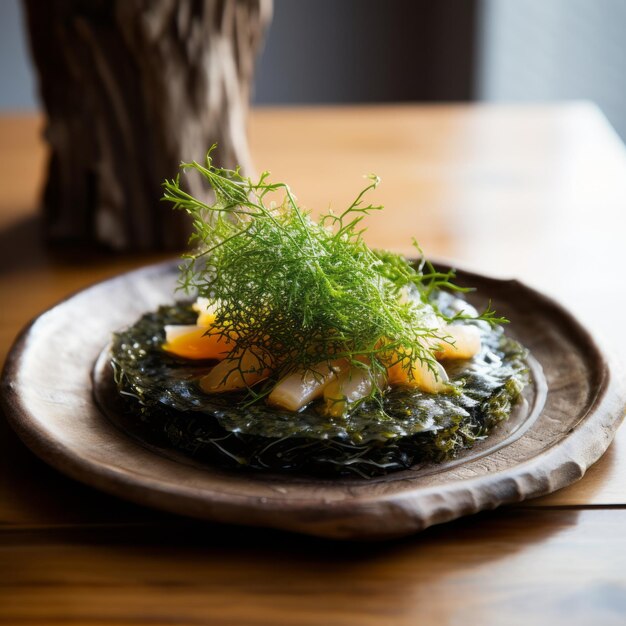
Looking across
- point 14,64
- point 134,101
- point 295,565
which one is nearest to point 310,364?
point 295,565

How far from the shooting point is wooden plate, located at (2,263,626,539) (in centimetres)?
88

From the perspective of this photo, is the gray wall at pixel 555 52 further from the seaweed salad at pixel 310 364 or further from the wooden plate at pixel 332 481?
the seaweed salad at pixel 310 364

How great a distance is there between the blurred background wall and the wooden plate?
257 cm

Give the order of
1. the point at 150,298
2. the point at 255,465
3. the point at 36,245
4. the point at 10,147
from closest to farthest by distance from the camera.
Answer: the point at 255,465 < the point at 150,298 < the point at 36,245 < the point at 10,147

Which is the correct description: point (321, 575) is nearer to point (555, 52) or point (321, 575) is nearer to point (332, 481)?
point (332, 481)

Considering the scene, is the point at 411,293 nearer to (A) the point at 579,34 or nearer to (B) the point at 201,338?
(B) the point at 201,338

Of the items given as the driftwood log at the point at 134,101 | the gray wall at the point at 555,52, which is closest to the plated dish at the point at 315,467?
the driftwood log at the point at 134,101

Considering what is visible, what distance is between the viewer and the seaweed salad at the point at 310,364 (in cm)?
100

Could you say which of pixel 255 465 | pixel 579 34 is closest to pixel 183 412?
pixel 255 465

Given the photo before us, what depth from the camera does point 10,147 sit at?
2.73m

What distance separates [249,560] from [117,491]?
0.47 ft

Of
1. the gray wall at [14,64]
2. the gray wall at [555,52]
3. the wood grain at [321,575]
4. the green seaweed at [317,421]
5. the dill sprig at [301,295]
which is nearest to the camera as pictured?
the wood grain at [321,575]

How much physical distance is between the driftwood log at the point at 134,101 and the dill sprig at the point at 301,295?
74cm

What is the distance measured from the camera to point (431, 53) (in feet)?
12.8
